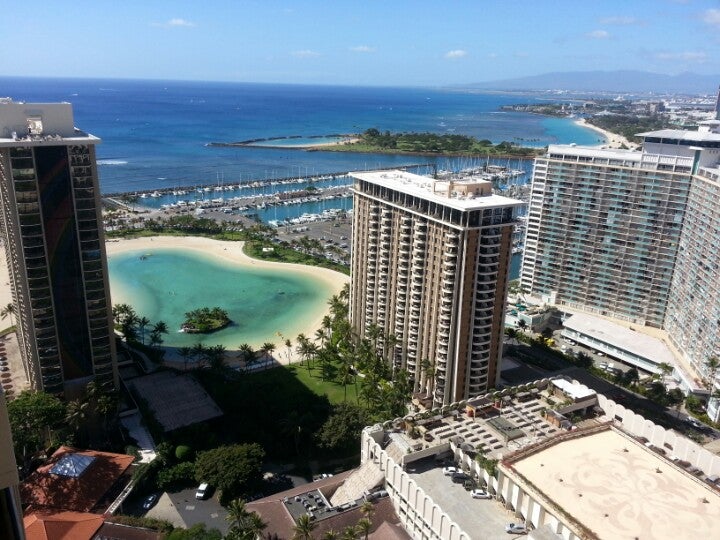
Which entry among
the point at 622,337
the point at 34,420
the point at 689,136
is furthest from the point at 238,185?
the point at 34,420

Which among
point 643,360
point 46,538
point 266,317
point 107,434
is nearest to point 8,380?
point 107,434

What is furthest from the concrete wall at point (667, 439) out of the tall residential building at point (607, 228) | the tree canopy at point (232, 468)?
the tall residential building at point (607, 228)

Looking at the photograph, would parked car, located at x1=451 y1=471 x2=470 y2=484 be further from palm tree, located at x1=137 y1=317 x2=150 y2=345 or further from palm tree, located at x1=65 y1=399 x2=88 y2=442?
palm tree, located at x1=137 y1=317 x2=150 y2=345

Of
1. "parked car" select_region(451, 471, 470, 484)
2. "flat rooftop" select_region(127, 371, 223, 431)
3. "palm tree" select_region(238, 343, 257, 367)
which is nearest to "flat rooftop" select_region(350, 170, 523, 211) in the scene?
"parked car" select_region(451, 471, 470, 484)

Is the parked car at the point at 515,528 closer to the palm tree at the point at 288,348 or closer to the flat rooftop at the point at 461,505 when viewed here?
the flat rooftop at the point at 461,505

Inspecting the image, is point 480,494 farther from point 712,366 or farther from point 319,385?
point 712,366

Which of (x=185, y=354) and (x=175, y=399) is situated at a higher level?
(x=185, y=354)
